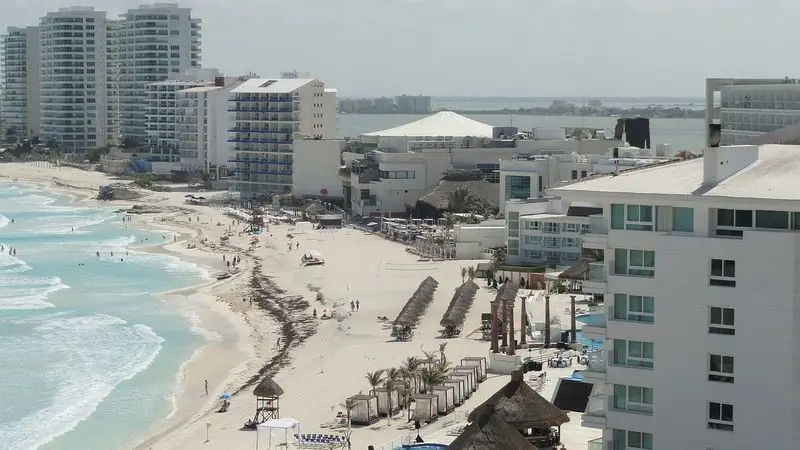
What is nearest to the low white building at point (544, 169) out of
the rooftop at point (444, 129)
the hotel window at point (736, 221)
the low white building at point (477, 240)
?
the low white building at point (477, 240)

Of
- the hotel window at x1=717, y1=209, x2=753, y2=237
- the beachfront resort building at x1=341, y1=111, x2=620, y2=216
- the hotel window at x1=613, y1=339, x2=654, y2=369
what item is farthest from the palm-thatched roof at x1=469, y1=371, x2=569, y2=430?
the beachfront resort building at x1=341, y1=111, x2=620, y2=216

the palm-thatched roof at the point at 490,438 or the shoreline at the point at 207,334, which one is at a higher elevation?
the palm-thatched roof at the point at 490,438

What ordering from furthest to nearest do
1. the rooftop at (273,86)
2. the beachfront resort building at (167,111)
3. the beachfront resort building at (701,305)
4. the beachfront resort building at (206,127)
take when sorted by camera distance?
the beachfront resort building at (167,111) < the beachfront resort building at (206,127) < the rooftop at (273,86) < the beachfront resort building at (701,305)

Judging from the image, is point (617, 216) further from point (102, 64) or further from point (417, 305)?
point (102, 64)

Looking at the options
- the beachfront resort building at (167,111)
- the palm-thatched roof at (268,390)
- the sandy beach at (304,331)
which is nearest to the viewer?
the palm-thatched roof at (268,390)

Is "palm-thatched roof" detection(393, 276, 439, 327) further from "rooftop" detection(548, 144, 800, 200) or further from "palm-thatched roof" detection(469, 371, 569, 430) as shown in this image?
"rooftop" detection(548, 144, 800, 200)

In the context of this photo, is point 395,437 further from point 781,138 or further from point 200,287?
point 200,287

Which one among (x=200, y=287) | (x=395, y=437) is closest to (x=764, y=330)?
(x=395, y=437)

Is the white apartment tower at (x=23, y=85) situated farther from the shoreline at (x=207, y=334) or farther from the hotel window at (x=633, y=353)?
the hotel window at (x=633, y=353)
